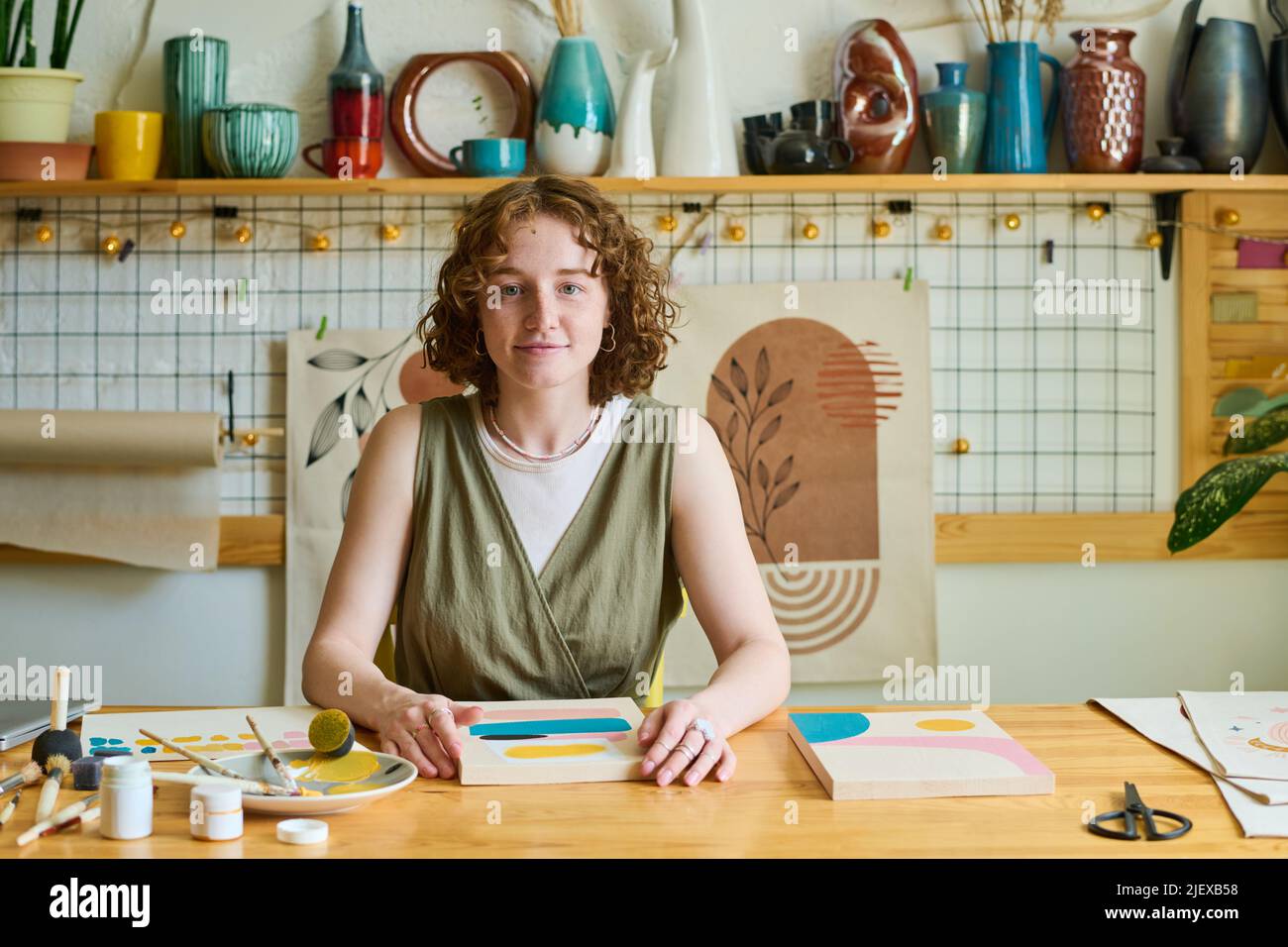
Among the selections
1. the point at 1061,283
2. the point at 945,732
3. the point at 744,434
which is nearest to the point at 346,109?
the point at 744,434

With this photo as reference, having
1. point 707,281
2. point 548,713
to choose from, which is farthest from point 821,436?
point 548,713

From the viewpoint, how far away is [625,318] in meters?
1.75

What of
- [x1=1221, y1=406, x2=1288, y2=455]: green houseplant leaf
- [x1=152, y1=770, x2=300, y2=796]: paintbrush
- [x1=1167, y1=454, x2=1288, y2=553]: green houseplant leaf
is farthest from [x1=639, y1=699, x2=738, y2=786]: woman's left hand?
[x1=1221, y1=406, x2=1288, y2=455]: green houseplant leaf

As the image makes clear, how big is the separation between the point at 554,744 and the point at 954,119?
1.66 metres

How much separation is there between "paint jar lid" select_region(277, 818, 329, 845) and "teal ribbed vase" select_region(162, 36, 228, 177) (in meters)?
1.79

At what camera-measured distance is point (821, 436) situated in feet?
8.64

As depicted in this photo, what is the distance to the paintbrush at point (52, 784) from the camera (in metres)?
1.09

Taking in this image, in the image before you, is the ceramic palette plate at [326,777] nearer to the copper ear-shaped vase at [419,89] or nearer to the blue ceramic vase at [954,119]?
the copper ear-shaped vase at [419,89]

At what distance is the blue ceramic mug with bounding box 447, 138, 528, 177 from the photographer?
2447mm

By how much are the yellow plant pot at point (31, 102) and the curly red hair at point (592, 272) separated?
3.65 feet

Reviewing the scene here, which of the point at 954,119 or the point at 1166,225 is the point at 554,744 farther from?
the point at 1166,225

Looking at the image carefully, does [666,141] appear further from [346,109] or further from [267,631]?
[267,631]
